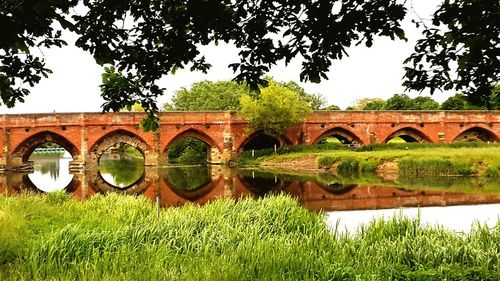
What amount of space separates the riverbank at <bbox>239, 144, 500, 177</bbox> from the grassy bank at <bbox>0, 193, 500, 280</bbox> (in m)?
18.5

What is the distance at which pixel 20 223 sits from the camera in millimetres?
Answer: 9805

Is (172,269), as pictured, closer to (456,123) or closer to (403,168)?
(403,168)

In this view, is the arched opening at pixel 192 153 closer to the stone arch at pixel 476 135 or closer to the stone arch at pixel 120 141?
the stone arch at pixel 120 141

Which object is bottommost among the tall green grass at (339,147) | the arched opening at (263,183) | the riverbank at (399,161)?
the arched opening at (263,183)

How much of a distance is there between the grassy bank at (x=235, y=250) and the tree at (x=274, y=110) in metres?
27.6

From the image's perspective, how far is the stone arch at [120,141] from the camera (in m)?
39.3

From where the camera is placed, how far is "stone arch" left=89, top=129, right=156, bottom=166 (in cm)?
3934

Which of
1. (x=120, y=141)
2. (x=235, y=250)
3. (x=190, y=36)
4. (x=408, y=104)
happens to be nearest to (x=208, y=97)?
(x=120, y=141)

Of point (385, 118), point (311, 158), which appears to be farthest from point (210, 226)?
point (385, 118)

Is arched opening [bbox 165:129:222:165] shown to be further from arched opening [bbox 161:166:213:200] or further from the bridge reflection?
arched opening [bbox 161:166:213:200]

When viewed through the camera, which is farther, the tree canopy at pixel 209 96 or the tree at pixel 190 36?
the tree canopy at pixel 209 96

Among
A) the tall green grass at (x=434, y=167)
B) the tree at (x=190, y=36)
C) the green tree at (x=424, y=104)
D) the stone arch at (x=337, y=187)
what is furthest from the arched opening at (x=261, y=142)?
the tree at (x=190, y=36)

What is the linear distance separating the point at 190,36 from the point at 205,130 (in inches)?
1432

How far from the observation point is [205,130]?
4088 centimetres
